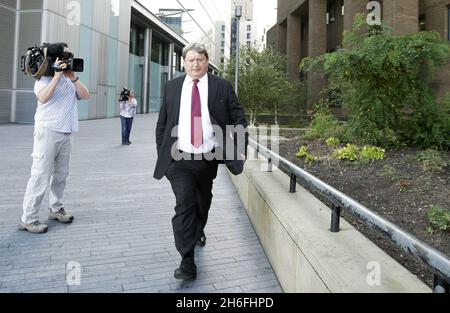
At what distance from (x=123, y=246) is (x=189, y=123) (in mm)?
1600

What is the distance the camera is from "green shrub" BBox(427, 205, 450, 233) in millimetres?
3850

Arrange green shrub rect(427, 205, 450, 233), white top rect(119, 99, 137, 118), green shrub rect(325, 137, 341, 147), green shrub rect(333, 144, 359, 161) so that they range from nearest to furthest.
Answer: green shrub rect(427, 205, 450, 233), green shrub rect(333, 144, 359, 161), green shrub rect(325, 137, 341, 147), white top rect(119, 99, 137, 118)

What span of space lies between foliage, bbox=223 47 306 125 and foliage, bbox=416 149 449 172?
14.1 metres

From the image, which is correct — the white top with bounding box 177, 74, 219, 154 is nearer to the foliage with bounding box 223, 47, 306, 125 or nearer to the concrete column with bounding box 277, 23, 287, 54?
the foliage with bounding box 223, 47, 306, 125

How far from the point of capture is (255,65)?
21219 millimetres

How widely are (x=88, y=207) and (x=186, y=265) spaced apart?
9.33 ft

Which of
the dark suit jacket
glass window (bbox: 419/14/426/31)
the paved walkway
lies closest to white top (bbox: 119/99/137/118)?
the paved walkway

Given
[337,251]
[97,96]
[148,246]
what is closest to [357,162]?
[148,246]

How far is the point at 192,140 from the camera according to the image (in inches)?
141

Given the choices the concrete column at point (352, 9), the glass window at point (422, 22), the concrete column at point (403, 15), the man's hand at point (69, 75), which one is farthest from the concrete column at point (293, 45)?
the man's hand at point (69, 75)

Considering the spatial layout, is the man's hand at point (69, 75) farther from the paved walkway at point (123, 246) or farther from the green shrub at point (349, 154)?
the green shrub at point (349, 154)

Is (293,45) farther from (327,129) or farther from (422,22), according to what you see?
(327,129)

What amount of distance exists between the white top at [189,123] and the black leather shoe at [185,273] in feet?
3.17

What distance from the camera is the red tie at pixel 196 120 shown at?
358 centimetres
